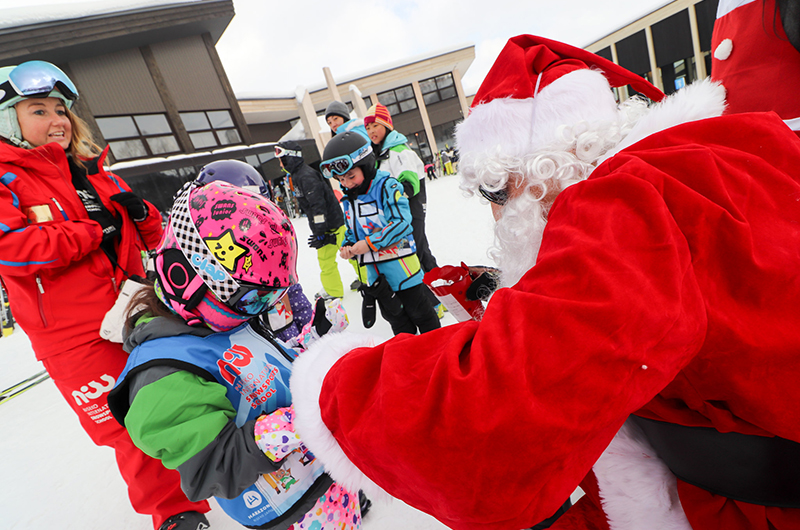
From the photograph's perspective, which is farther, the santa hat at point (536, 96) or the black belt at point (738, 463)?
the santa hat at point (536, 96)

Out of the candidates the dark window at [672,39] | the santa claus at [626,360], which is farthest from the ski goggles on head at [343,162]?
the dark window at [672,39]

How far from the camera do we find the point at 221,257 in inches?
39.4

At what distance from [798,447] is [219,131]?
16.3m

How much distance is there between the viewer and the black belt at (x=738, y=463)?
0.60 metres

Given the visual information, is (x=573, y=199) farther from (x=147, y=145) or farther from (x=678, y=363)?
(x=147, y=145)

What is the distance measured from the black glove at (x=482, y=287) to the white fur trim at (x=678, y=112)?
2.28ft

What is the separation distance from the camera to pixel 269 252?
105 cm

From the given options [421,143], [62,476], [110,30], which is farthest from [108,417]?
[421,143]

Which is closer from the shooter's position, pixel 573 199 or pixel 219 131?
pixel 573 199

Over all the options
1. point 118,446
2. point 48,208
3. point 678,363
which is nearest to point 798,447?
point 678,363

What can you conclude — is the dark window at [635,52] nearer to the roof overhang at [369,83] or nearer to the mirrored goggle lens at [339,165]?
the roof overhang at [369,83]

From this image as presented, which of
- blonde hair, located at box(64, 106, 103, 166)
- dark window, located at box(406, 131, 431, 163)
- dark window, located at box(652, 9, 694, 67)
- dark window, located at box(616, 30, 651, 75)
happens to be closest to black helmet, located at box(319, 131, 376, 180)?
blonde hair, located at box(64, 106, 103, 166)

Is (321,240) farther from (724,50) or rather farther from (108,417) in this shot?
(724,50)

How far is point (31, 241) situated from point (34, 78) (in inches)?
29.9
